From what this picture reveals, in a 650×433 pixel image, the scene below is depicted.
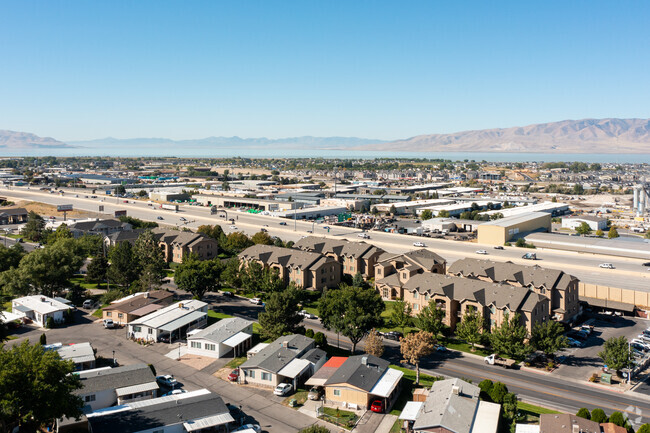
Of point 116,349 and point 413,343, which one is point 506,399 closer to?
point 413,343

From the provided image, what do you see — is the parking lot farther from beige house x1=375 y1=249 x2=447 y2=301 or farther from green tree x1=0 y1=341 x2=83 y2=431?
green tree x1=0 y1=341 x2=83 y2=431

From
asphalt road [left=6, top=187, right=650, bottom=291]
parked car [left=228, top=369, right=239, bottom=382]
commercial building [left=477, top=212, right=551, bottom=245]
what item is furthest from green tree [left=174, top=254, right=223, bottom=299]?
commercial building [left=477, top=212, right=551, bottom=245]

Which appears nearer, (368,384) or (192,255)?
(368,384)

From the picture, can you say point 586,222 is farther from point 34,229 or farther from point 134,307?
point 34,229

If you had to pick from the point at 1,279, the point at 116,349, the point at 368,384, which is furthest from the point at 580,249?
the point at 1,279

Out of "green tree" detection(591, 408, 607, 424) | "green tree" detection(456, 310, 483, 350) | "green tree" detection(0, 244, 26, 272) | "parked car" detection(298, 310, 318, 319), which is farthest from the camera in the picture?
"green tree" detection(0, 244, 26, 272)

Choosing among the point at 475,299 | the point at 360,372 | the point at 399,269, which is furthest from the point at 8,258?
the point at 475,299
